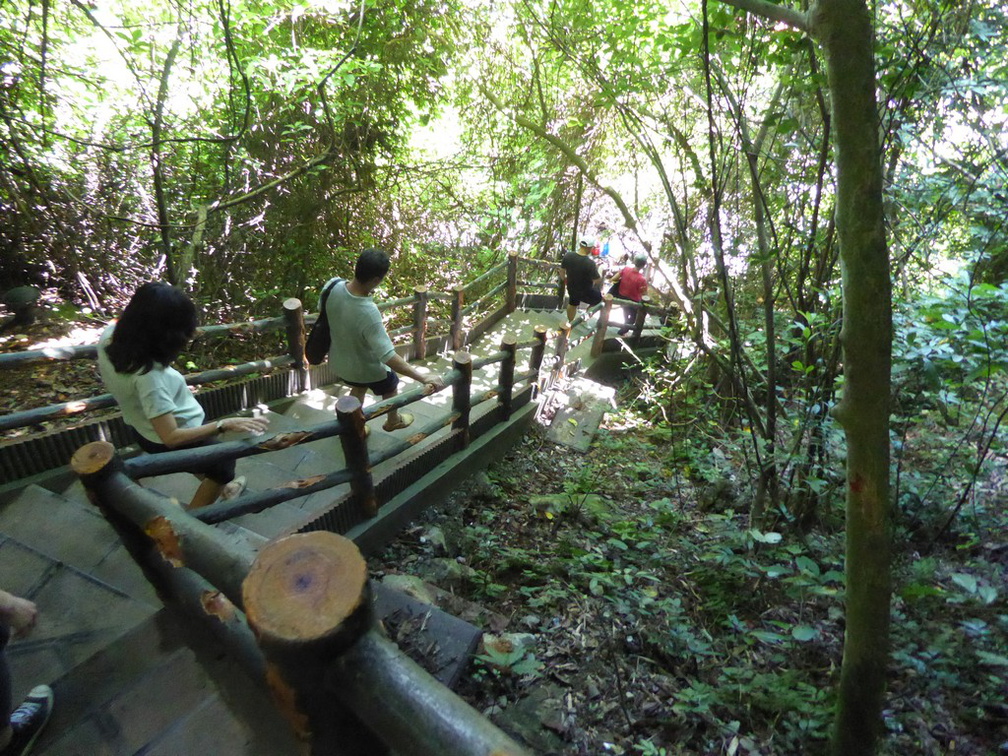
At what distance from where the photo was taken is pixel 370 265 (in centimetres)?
327

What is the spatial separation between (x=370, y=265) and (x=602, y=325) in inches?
226

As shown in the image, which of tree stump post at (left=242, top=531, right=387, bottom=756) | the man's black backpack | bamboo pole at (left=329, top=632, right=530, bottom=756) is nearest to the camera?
bamboo pole at (left=329, top=632, right=530, bottom=756)

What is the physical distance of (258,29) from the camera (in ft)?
18.6

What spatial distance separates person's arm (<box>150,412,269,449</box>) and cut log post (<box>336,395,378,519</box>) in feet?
1.29

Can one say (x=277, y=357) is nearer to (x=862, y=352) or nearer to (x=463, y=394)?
(x=463, y=394)

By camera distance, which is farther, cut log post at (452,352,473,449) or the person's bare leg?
cut log post at (452,352,473,449)

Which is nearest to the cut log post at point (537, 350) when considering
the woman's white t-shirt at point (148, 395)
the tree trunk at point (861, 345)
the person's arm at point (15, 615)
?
the woman's white t-shirt at point (148, 395)

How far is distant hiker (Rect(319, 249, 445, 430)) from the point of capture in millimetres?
3318

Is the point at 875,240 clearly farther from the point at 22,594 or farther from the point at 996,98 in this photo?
the point at 22,594

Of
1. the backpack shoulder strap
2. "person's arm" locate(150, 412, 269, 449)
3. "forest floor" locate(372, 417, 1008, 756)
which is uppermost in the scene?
the backpack shoulder strap

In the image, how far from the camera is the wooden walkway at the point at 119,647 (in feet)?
5.42

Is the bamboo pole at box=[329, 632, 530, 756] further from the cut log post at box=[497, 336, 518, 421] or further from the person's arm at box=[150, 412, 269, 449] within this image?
the cut log post at box=[497, 336, 518, 421]

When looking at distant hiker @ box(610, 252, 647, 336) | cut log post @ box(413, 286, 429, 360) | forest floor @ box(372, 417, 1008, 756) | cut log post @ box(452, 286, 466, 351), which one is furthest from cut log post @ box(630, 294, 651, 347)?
forest floor @ box(372, 417, 1008, 756)

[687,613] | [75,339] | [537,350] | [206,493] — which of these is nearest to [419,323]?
[537,350]
